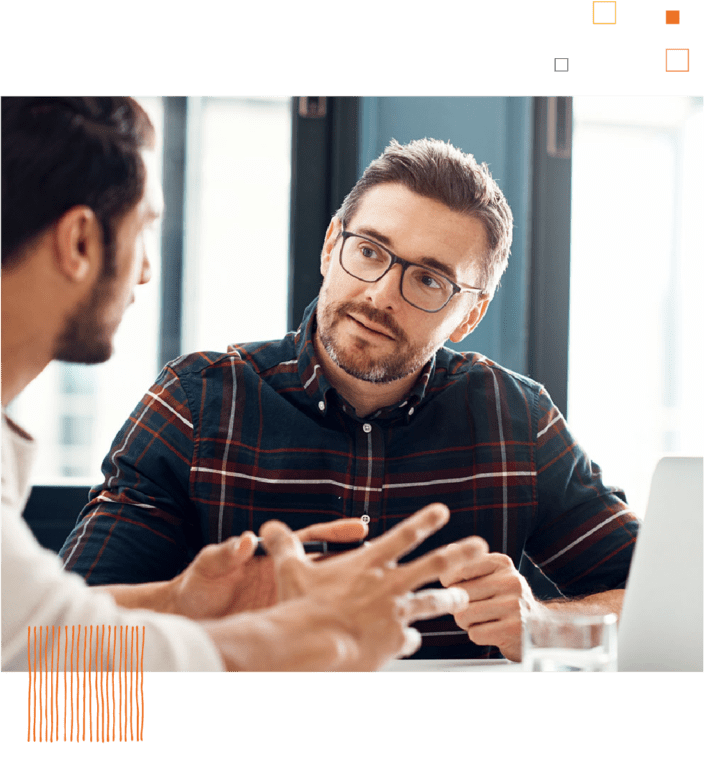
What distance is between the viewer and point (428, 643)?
0.98 meters

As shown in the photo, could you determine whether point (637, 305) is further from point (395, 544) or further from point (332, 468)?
point (395, 544)

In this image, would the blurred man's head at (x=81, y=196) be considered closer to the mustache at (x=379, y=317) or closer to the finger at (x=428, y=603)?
the mustache at (x=379, y=317)

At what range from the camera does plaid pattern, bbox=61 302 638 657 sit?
3.62 ft

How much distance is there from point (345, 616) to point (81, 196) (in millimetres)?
599

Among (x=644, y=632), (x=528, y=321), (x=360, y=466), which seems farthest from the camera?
(x=528, y=321)

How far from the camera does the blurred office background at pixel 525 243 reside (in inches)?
45.4

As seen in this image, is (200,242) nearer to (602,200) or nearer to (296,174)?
(296,174)

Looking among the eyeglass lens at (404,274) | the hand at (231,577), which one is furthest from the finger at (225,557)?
the eyeglass lens at (404,274)

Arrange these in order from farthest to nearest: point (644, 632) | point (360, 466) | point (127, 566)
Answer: point (360, 466), point (127, 566), point (644, 632)

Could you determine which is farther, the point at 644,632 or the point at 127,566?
the point at 127,566

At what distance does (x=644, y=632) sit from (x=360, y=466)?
0.47 metres
